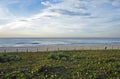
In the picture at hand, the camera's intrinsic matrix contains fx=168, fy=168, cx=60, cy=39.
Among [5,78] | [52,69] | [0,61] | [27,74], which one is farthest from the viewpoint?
[0,61]

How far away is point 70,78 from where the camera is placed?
40.2ft

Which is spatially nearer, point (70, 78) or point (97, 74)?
point (70, 78)

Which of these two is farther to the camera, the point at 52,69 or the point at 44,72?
the point at 52,69

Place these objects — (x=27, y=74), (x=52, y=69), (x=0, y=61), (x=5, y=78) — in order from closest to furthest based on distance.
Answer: (x=5, y=78) → (x=27, y=74) → (x=52, y=69) → (x=0, y=61)

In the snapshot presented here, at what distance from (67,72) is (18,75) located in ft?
12.9

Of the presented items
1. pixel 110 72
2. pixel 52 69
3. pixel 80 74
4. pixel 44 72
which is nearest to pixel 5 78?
pixel 44 72

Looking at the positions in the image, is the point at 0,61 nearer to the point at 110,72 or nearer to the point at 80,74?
the point at 80,74

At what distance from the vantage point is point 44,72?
13.6 m

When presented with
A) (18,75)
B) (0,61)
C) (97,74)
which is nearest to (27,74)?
(18,75)

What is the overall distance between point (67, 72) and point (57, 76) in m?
1.43

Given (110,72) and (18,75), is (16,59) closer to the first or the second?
Result: (18,75)

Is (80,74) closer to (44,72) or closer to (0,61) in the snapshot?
(44,72)

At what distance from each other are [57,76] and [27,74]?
2376 millimetres

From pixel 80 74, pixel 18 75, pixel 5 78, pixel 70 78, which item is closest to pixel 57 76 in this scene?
pixel 70 78
